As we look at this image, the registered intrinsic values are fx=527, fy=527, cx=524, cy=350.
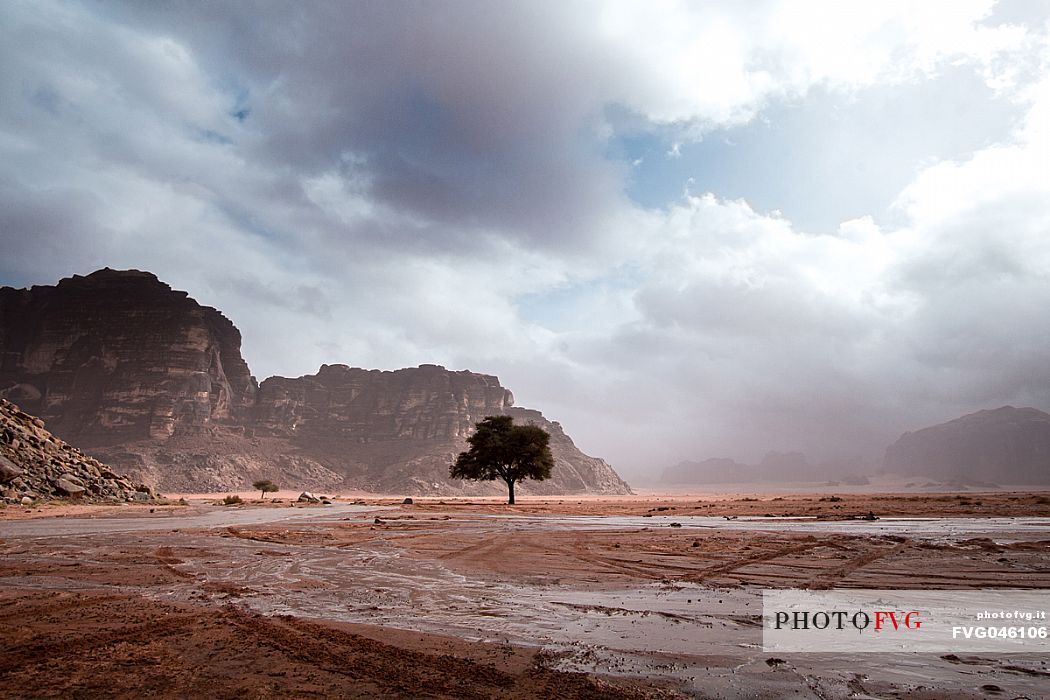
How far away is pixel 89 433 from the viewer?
153m

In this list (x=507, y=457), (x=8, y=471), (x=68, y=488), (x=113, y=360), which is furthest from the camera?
(x=113, y=360)

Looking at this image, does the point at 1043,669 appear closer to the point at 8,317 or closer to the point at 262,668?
the point at 262,668

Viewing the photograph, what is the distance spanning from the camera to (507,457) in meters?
58.4

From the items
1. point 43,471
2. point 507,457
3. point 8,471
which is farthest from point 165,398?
point 8,471

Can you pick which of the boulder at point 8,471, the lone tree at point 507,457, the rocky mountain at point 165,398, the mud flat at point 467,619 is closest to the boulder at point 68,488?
the boulder at point 8,471

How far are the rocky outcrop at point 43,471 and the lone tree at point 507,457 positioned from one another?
29.8 meters

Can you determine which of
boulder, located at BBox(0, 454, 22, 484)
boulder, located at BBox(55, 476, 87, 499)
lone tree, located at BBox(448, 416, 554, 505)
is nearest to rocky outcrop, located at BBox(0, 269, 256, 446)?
lone tree, located at BBox(448, 416, 554, 505)

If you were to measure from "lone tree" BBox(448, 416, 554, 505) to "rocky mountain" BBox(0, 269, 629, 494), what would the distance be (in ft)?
327

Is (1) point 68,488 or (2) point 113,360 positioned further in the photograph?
(2) point 113,360

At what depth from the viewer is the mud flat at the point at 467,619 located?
4.30m

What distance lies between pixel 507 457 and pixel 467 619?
5258 cm

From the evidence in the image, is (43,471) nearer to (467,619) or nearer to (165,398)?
(467,619)

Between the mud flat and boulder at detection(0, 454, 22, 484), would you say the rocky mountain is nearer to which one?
boulder at detection(0, 454, 22, 484)

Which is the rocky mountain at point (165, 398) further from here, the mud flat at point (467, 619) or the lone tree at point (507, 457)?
the mud flat at point (467, 619)
